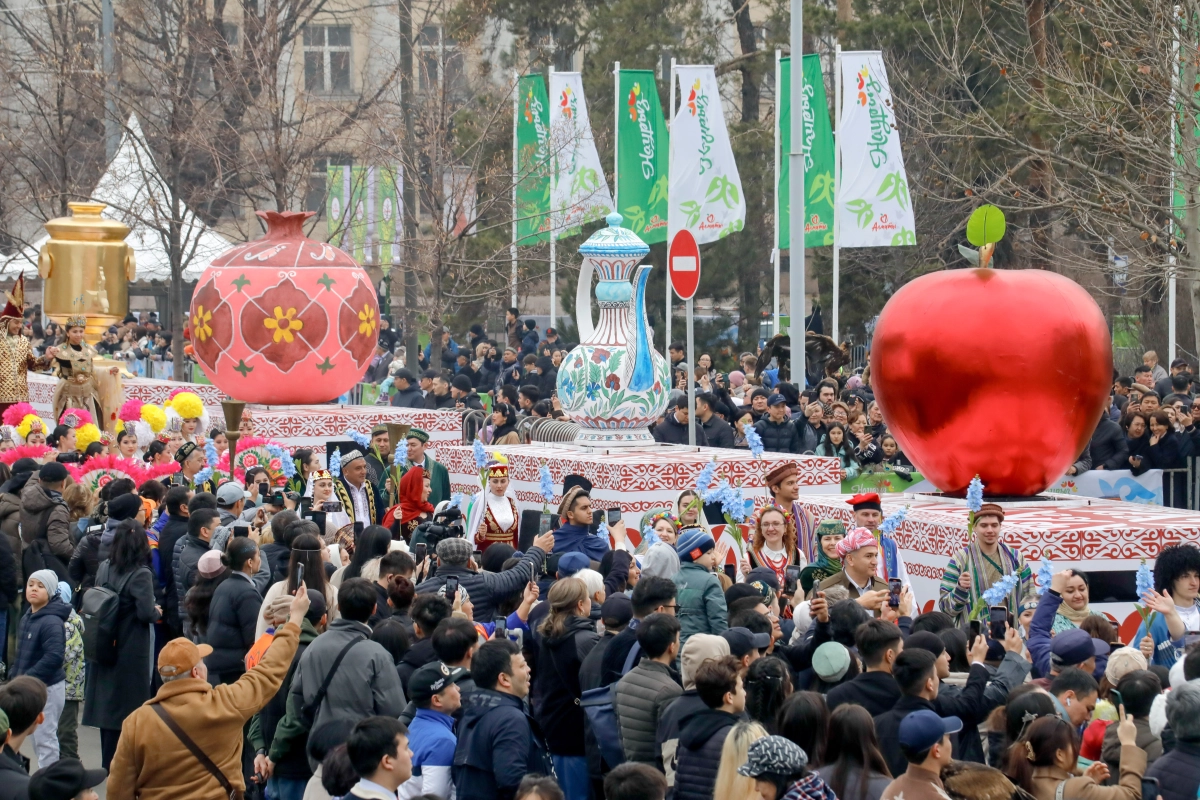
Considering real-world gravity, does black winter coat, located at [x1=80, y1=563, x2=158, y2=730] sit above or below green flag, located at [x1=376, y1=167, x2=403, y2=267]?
below

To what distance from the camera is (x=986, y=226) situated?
1132 cm

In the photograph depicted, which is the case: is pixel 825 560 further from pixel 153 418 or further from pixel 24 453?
pixel 153 418

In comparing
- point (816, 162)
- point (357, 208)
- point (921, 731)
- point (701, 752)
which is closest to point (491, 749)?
point (701, 752)

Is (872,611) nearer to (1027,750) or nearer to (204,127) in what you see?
(1027,750)

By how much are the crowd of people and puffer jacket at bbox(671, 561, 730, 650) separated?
1 cm


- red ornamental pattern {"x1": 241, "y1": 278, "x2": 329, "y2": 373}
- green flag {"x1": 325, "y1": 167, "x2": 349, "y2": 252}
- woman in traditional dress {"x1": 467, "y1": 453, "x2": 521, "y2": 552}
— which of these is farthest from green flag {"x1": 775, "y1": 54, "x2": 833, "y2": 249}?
woman in traditional dress {"x1": 467, "y1": 453, "x2": 521, "y2": 552}

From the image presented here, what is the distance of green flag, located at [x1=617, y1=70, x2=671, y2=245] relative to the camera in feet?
81.0

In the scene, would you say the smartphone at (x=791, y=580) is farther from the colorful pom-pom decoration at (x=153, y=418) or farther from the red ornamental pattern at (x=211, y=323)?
the red ornamental pattern at (x=211, y=323)

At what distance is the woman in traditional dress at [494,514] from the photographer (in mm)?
11148

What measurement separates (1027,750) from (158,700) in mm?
3182

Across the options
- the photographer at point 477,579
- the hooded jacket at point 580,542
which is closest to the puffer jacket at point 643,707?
the photographer at point 477,579

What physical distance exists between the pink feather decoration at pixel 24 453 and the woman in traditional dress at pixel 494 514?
4.48 meters

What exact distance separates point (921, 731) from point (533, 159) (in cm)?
1908

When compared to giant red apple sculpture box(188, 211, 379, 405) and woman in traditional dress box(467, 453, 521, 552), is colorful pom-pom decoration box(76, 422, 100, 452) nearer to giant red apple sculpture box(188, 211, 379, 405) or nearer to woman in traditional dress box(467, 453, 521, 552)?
giant red apple sculpture box(188, 211, 379, 405)
